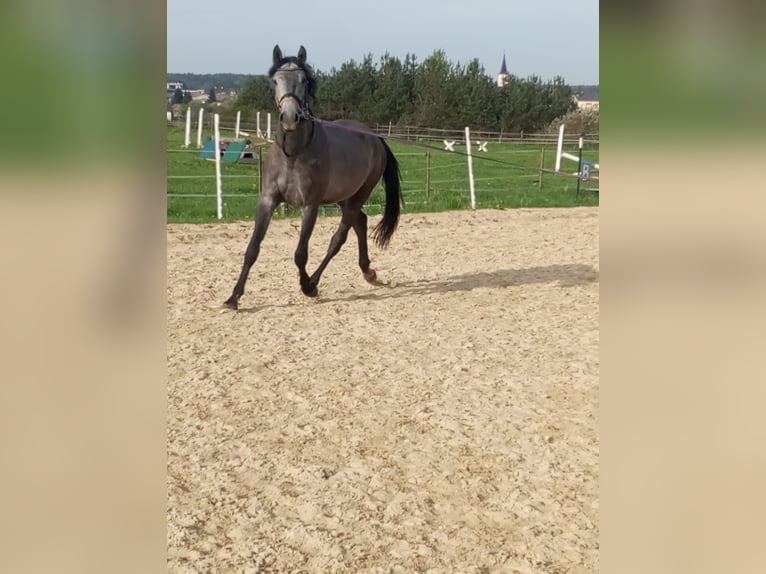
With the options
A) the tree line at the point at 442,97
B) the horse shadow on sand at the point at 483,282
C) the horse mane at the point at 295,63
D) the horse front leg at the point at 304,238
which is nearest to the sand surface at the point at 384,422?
the horse shadow on sand at the point at 483,282

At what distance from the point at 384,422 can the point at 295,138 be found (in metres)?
2.98

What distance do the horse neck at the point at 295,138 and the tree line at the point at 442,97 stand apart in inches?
1548

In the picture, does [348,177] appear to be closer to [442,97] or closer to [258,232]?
[258,232]

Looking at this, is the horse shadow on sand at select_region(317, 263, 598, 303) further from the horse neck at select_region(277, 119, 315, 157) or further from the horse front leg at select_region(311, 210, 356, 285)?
the horse neck at select_region(277, 119, 315, 157)

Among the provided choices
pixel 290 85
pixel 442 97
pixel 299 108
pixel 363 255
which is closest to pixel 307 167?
pixel 299 108

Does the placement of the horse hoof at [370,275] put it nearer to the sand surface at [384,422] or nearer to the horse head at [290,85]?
the sand surface at [384,422]

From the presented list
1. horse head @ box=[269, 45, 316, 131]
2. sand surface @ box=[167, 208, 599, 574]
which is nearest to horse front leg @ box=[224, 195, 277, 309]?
sand surface @ box=[167, 208, 599, 574]

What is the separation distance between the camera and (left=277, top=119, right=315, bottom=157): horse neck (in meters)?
5.82

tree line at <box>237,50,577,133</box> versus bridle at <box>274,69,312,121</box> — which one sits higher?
tree line at <box>237,50,577,133</box>

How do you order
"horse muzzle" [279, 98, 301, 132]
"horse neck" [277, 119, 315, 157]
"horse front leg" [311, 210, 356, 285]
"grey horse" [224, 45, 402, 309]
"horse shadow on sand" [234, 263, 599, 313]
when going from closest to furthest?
"horse muzzle" [279, 98, 301, 132] → "grey horse" [224, 45, 402, 309] → "horse neck" [277, 119, 315, 157] → "horse shadow on sand" [234, 263, 599, 313] → "horse front leg" [311, 210, 356, 285]

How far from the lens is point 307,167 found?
19.7 ft

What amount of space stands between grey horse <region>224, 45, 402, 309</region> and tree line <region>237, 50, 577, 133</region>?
38454mm
